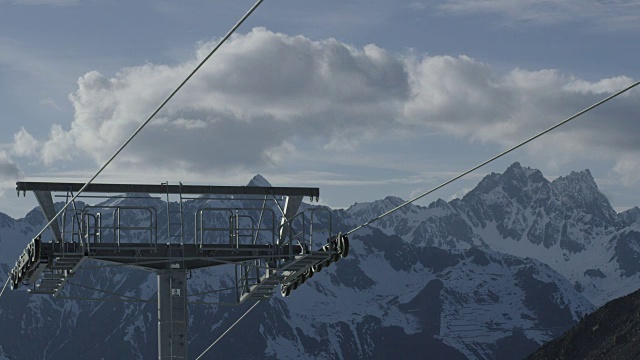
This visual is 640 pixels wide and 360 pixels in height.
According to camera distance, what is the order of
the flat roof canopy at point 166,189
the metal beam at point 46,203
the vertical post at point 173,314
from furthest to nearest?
the vertical post at point 173,314, the metal beam at point 46,203, the flat roof canopy at point 166,189

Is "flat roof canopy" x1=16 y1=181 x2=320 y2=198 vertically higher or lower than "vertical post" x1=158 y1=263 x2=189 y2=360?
higher

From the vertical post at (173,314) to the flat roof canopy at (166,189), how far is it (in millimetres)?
2521

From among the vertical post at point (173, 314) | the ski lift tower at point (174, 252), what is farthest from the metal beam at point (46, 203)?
the vertical post at point (173, 314)

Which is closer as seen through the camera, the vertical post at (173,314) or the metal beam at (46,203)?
the metal beam at (46,203)

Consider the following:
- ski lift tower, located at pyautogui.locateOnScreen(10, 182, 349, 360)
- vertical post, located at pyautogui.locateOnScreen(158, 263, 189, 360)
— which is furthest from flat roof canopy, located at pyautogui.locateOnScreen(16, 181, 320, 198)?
vertical post, located at pyautogui.locateOnScreen(158, 263, 189, 360)

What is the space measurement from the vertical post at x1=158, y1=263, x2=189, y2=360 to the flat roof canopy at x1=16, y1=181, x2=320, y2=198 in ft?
8.27

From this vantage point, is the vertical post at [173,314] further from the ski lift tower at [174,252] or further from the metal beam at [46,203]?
the metal beam at [46,203]

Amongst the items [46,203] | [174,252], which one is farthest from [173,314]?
[46,203]

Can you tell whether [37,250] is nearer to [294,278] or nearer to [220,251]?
[220,251]

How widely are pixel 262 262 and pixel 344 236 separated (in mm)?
4399

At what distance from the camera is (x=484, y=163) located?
35.1 metres

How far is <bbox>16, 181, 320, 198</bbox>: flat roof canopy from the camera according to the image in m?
42.3

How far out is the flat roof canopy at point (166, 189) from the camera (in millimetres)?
42281

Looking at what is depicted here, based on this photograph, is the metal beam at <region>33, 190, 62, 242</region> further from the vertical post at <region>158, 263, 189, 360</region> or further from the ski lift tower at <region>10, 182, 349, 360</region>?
the vertical post at <region>158, 263, 189, 360</region>
